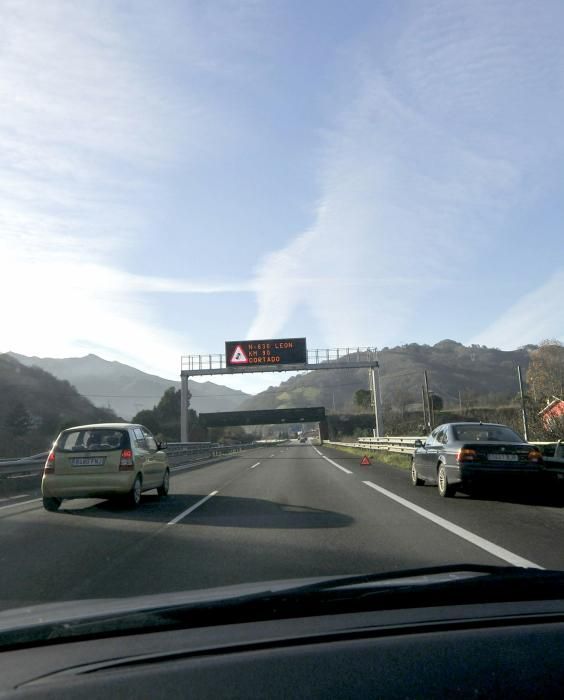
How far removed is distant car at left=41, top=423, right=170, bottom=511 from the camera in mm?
11883

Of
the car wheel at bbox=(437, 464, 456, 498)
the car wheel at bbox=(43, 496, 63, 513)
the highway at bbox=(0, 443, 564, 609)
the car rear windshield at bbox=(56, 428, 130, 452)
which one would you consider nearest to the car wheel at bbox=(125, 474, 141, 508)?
the highway at bbox=(0, 443, 564, 609)

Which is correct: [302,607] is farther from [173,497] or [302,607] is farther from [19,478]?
[19,478]

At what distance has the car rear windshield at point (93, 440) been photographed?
12.2 metres

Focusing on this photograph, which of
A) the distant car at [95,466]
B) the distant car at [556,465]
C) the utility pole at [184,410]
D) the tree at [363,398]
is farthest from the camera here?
the tree at [363,398]

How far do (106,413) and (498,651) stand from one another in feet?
292

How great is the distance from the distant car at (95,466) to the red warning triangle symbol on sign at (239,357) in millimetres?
32146

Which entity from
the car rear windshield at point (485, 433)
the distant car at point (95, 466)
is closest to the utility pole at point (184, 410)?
the distant car at point (95, 466)

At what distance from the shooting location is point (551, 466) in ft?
43.2

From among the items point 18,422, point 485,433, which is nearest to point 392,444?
point 485,433

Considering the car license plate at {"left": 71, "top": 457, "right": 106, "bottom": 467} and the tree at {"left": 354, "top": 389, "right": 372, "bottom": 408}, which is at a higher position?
the tree at {"left": 354, "top": 389, "right": 372, "bottom": 408}

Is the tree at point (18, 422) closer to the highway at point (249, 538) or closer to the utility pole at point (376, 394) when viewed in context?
the utility pole at point (376, 394)

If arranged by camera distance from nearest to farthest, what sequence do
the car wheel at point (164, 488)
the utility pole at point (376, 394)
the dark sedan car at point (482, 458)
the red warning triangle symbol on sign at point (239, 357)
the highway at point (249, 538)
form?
1. the highway at point (249, 538)
2. the dark sedan car at point (482, 458)
3. the car wheel at point (164, 488)
4. the red warning triangle symbol on sign at point (239, 357)
5. the utility pole at point (376, 394)

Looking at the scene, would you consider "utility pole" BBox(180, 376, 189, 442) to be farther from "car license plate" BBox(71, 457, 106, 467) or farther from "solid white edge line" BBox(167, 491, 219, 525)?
"car license plate" BBox(71, 457, 106, 467)

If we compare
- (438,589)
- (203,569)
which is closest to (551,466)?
(203,569)
